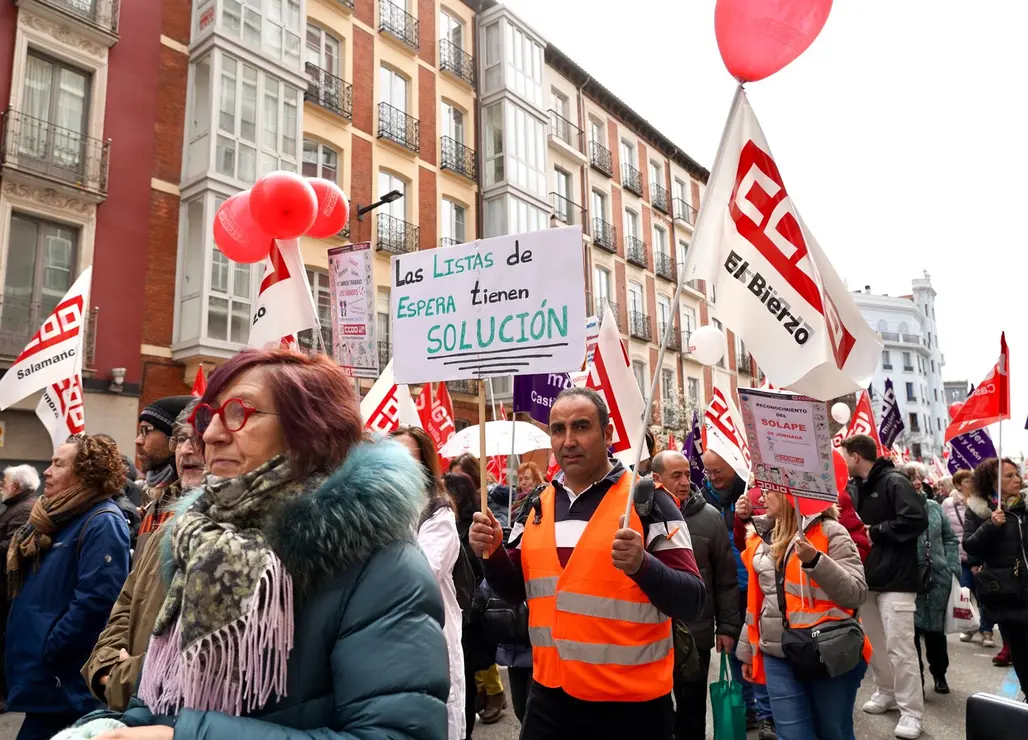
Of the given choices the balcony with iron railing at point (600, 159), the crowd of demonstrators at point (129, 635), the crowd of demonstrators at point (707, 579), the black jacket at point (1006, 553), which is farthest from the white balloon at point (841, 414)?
the balcony with iron railing at point (600, 159)

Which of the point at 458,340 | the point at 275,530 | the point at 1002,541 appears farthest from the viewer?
the point at 1002,541

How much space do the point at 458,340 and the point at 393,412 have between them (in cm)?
497

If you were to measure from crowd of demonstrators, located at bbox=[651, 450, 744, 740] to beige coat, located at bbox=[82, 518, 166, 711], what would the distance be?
3.07 metres

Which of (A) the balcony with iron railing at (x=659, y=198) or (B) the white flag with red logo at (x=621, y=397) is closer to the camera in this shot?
(B) the white flag with red logo at (x=621, y=397)

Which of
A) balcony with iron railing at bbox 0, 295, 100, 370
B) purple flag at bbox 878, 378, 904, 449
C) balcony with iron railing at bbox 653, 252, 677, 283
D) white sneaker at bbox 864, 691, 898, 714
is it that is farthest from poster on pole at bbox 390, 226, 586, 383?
balcony with iron railing at bbox 653, 252, 677, 283

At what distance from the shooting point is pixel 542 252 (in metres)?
3.41

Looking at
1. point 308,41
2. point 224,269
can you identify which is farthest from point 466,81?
point 224,269

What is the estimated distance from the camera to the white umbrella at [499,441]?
8.56 m

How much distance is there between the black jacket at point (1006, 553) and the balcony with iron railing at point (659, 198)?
2690 cm

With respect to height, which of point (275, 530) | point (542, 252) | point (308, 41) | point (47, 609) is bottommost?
point (47, 609)

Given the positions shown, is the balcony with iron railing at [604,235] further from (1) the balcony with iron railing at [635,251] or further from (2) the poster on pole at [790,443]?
(2) the poster on pole at [790,443]

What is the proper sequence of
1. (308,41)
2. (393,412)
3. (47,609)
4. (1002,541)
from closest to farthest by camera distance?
1. (47,609)
2. (1002,541)
3. (393,412)
4. (308,41)

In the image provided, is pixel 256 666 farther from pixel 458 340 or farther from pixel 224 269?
pixel 224 269

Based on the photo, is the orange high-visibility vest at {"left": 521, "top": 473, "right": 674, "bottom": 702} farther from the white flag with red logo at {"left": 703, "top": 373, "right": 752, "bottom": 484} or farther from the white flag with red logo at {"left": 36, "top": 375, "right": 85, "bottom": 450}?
the white flag with red logo at {"left": 36, "top": 375, "right": 85, "bottom": 450}
